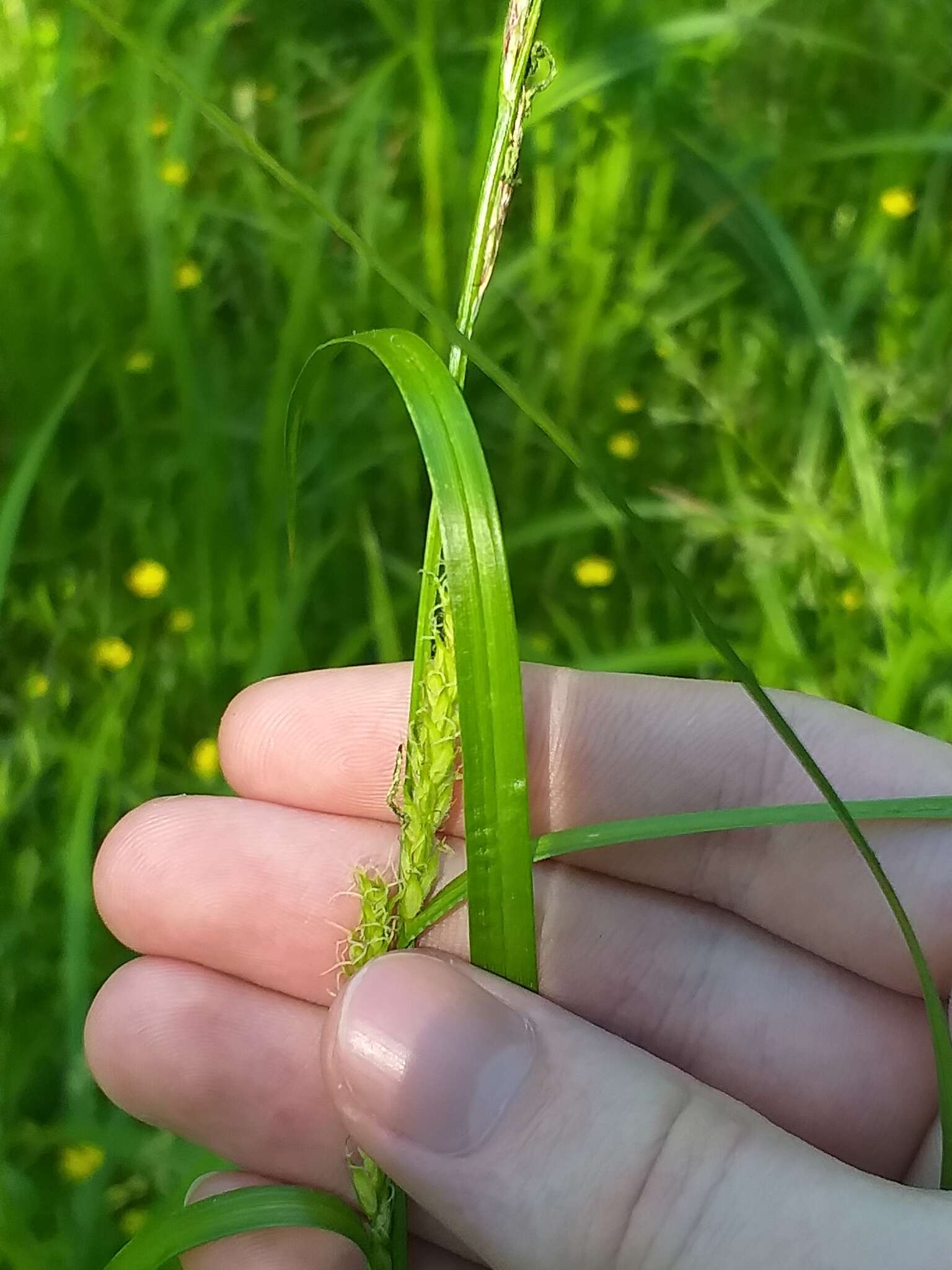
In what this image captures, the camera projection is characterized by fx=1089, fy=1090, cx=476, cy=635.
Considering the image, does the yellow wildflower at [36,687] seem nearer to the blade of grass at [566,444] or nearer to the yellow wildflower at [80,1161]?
the yellow wildflower at [80,1161]

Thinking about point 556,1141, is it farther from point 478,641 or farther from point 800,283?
point 800,283

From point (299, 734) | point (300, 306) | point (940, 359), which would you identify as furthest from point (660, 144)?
point (299, 734)

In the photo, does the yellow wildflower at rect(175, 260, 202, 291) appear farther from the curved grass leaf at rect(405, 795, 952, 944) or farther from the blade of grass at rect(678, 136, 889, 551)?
the curved grass leaf at rect(405, 795, 952, 944)

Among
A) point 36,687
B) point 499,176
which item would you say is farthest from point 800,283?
point 36,687

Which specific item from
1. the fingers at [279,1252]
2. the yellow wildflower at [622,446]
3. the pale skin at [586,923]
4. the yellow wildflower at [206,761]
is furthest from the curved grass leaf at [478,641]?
the yellow wildflower at [622,446]

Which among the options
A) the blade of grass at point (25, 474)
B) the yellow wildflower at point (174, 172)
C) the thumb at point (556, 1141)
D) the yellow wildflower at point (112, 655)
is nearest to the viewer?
the thumb at point (556, 1141)

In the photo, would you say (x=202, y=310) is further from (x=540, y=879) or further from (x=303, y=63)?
(x=540, y=879)
